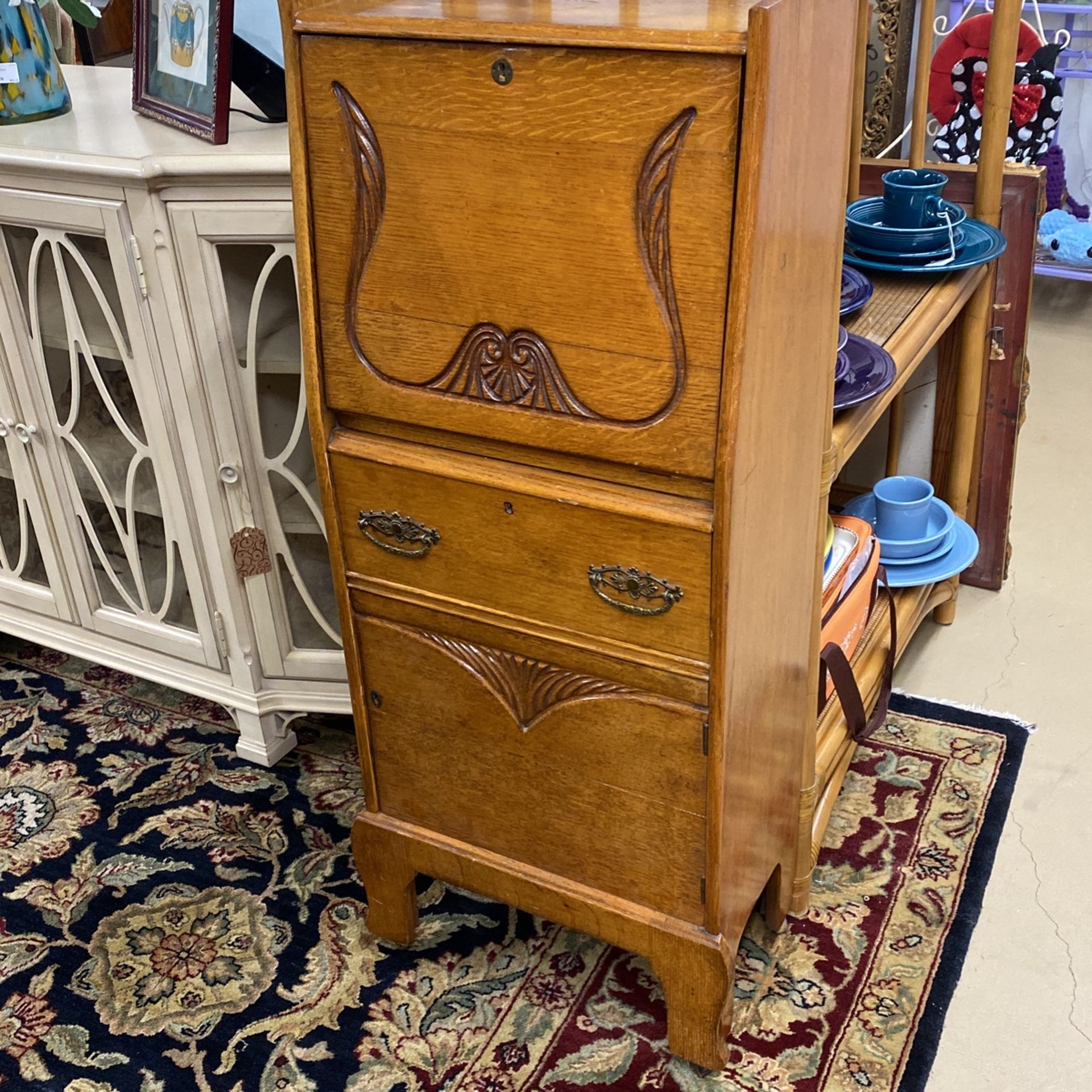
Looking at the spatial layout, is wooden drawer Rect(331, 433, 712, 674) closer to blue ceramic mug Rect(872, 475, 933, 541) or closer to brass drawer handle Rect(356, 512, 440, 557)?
brass drawer handle Rect(356, 512, 440, 557)

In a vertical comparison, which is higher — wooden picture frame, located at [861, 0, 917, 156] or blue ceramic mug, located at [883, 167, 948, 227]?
wooden picture frame, located at [861, 0, 917, 156]

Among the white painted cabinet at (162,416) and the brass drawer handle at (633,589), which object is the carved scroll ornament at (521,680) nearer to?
the brass drawer handle at (633,589)

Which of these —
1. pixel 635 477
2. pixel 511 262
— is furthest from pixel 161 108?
pixel 635 477

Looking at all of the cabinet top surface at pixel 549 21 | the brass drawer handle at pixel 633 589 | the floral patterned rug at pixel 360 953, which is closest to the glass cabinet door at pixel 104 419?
the floral patterned rug at pixel 360 953

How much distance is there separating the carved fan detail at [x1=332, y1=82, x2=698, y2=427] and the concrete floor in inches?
36.0

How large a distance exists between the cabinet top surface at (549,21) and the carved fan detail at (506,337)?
2.8 inches

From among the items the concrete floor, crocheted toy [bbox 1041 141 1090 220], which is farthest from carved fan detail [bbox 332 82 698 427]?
crocheted toy [bbox 1041 141 1090 220]

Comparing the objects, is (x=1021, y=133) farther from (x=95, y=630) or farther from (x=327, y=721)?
(x=95, y=630)

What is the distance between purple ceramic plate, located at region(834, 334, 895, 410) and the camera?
55.7 inches

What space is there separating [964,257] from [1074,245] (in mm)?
1679

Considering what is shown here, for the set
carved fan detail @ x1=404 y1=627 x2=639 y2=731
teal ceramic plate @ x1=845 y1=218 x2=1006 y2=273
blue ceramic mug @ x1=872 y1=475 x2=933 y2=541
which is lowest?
blue ceramic mug @ x1=872 y1=475 x2=933 y2=541

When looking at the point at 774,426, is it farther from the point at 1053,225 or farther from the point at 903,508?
the point at 1053,225

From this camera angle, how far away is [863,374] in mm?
1469

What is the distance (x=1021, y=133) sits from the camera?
306 centimetres
